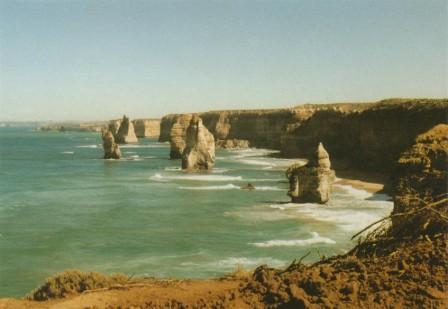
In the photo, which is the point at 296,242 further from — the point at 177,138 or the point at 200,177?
the point at 177,138

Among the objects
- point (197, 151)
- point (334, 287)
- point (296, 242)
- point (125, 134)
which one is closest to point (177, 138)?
point (197, 151)

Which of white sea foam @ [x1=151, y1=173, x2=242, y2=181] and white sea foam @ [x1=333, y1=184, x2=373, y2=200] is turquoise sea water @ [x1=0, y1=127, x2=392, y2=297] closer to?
white sea foam @ [x1=333, y1=184, x2=373, y2=200]

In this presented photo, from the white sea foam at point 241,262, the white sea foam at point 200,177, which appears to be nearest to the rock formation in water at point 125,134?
the white sea foam at point 200,177

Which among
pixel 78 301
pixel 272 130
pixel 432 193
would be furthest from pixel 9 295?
→ pixel 272 130

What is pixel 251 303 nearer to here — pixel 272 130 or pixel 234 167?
pixel 234 167

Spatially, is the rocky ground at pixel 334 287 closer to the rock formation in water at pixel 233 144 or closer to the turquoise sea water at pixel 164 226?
the turquoise sea water at pixel 164 226

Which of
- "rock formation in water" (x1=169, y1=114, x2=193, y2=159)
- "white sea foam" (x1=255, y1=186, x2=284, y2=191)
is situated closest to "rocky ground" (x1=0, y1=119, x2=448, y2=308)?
"white sea foam" (x1=255, y1=186, x2=284, y2=191)
